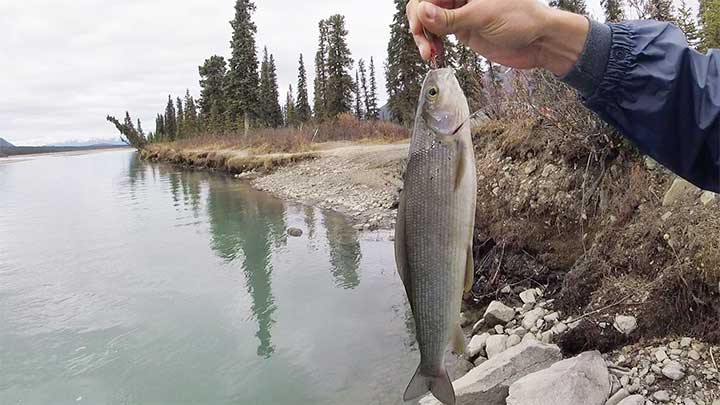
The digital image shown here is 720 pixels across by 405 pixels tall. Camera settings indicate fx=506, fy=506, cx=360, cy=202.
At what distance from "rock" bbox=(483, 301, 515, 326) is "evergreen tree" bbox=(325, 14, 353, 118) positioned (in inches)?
1703

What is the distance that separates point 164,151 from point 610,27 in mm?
62290

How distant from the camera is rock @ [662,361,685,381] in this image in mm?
4273

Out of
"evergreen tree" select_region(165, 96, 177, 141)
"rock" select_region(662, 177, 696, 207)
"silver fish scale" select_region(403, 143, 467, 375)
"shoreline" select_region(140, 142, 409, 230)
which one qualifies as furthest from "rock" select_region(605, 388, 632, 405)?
"evergreen tree" select_region(165, 96, 177, 141)

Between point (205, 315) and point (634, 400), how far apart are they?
6834 mm

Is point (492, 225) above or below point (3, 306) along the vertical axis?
above

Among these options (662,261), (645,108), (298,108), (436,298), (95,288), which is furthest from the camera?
(298,108)

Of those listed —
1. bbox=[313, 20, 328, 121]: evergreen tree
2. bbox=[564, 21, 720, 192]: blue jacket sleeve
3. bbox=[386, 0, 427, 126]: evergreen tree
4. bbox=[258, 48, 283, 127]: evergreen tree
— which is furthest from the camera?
bbox=[258, 48, 283, 127]: evergreen tree

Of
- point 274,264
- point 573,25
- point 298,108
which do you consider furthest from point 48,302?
point 298,108

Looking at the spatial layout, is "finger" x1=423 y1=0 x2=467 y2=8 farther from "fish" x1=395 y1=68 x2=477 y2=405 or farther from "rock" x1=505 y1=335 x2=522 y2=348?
"rock" x1=505 y1=335 x2=522 y2=348

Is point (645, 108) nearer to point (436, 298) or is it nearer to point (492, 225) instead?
point (436, 298)

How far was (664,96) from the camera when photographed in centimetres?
148

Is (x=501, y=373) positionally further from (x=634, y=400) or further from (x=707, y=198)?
(x=707, y=198)

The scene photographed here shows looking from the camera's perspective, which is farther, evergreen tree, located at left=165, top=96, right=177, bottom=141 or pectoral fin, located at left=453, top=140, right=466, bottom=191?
evergreen tree, located at left=165, top=96, right=177, bottom=141

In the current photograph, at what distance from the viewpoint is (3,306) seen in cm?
980
